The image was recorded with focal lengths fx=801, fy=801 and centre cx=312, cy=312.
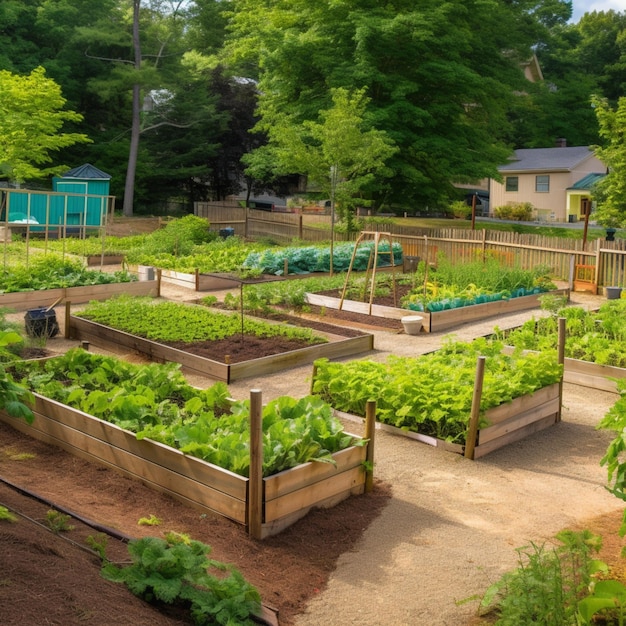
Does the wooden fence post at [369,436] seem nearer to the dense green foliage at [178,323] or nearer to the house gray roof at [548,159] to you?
the dense green foliage at [178,323]

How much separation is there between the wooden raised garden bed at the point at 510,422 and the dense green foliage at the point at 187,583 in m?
3.83

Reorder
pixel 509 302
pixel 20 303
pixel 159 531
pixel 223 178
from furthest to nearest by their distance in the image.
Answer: pixel 223 178 → pixel 509 302 → pixel 20 303 → pixel 159 531

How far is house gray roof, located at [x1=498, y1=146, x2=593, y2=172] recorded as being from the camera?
43.4 meters

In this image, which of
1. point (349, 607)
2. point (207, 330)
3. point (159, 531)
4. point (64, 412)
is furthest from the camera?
point (207, 330)

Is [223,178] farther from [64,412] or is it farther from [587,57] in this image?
[64,412]

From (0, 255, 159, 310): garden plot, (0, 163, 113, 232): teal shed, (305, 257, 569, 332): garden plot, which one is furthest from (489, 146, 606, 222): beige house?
(0, 255, 159, 310): garden plot

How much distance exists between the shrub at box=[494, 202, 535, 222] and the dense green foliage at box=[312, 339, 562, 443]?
36.6 m

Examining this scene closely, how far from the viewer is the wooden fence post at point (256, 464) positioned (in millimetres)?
5723

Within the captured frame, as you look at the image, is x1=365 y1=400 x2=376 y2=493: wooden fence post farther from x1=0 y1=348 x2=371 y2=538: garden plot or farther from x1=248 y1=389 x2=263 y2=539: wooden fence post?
x1=248 y1=389 x2=263 y2=539: wooden fence post

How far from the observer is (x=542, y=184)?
45281 millimetres

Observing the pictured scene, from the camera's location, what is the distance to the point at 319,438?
21.3 feet

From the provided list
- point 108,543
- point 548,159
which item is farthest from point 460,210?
point 108,543

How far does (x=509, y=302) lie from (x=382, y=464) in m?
9.30

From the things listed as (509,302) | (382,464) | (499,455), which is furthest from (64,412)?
(509,302)
